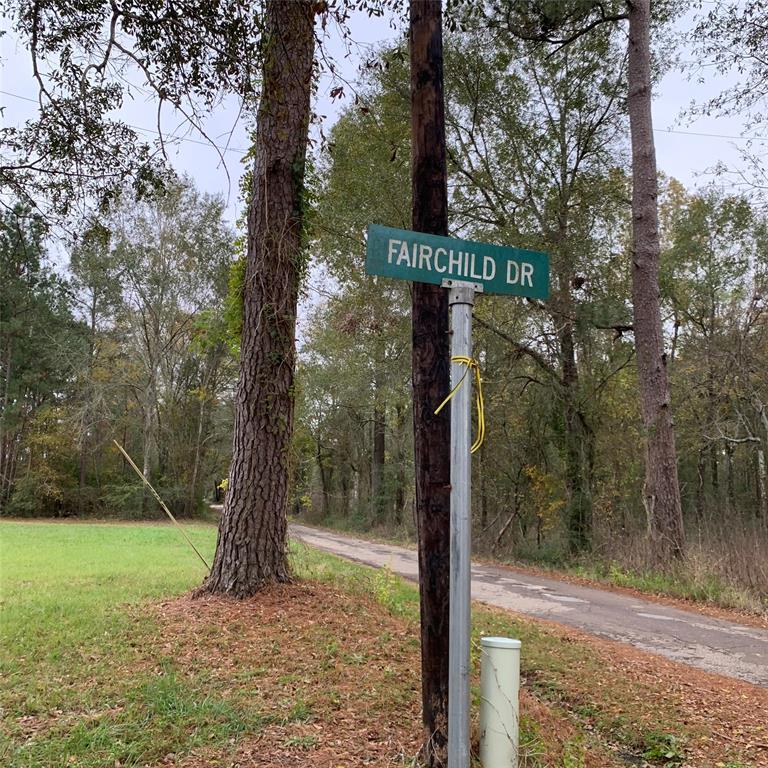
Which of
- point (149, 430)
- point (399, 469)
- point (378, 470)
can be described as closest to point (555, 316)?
point (399, 469)

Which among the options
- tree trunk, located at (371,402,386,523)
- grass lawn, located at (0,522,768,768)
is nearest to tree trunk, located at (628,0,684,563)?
grass lawn, located at (0,522,768,768)

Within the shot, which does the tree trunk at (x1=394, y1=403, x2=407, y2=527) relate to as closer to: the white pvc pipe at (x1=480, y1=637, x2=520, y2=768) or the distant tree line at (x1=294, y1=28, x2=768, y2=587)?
the distant tree line at (x1=294, y1=28, x2=768, y2=587)

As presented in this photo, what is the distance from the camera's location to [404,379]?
20078mm

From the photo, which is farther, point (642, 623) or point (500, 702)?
point (642, 623)

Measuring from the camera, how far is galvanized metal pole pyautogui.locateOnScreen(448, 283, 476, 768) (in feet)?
7.43

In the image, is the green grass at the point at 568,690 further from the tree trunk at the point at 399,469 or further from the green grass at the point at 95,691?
the tree trunk at the point at 399,469

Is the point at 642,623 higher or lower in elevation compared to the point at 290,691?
lower

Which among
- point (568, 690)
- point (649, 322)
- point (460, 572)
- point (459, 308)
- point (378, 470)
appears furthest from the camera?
point (378, 470)

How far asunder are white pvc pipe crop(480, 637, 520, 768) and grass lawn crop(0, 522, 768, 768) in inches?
18.9

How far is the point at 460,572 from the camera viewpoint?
2.28m

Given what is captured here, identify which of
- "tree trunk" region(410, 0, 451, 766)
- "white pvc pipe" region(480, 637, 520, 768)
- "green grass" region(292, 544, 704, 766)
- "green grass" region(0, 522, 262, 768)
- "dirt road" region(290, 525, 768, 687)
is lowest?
"dirt road" region(290, 525, 768, 687)

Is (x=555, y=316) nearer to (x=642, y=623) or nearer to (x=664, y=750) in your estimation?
(x=642, y=623)

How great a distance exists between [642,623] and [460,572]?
6562mm

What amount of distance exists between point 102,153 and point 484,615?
648 cm
